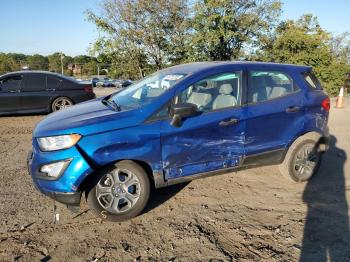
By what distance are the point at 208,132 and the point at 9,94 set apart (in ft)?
24.9

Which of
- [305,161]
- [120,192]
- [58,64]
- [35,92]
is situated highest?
[58,64]

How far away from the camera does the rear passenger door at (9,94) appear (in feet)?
31.8

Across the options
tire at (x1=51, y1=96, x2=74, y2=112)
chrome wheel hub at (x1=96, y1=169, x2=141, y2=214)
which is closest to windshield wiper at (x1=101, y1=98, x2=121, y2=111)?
chrome wheel hub at (x1=96, y1=169, x2=141, y2=214)

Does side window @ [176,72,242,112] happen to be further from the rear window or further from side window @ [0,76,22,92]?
side window @ [0,76,22,92]

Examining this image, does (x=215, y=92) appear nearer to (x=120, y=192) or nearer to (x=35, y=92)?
(x=120, y=192)

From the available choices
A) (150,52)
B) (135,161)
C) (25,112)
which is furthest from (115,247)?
(150,52)

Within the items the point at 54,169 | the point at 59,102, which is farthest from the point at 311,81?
the point at 59,102

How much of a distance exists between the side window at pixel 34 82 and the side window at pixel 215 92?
280 inches

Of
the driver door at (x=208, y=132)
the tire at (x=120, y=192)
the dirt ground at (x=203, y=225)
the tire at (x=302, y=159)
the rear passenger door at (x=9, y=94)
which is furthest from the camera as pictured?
the rear passenger door at (x=9, y=94)

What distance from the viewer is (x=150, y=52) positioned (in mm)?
18250

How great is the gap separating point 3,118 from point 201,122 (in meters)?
8.17

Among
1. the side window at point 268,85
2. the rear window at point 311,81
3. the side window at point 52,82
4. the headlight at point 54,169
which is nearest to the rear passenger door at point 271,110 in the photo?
the side window at point 268,85

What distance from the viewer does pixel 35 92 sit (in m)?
9.93

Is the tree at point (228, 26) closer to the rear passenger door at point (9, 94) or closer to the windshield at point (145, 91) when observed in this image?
the rear passenger door at point (9, 94)
